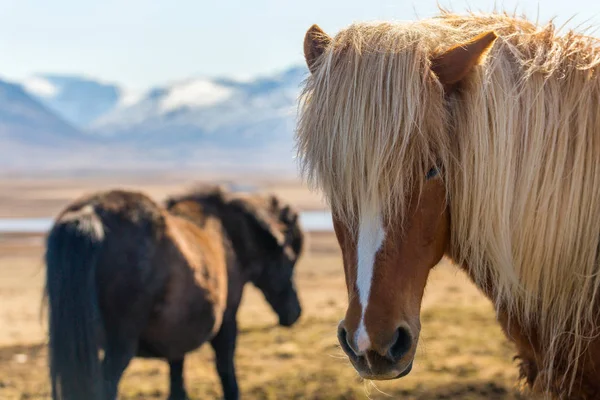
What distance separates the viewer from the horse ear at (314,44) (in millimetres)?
2041

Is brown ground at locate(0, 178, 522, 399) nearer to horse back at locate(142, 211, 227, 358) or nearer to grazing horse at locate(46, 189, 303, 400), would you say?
grazing horse at locate(46, 189, 303, 400)

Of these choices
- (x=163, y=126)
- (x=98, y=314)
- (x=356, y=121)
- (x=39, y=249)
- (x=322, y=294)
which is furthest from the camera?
(x=163, y=126)

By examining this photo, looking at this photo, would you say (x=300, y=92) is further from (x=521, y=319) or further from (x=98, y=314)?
(x=98, y=314)

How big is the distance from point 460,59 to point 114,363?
119 inches

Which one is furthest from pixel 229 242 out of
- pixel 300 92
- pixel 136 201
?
pixel 300 92

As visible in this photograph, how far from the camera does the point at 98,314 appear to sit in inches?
151

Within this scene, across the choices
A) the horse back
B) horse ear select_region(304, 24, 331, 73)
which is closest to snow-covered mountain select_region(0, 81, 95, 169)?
the horse back

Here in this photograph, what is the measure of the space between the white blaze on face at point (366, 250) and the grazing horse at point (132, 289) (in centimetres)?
247

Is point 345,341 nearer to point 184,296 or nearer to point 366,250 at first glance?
point 366,250

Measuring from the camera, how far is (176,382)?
16.7 feet

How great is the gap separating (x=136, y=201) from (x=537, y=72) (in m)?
2.87

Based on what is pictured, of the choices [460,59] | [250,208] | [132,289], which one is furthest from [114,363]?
[460,59]

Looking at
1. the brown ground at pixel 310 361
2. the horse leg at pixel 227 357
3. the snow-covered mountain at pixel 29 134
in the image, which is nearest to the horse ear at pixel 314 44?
the brown ground at pixel 310 361

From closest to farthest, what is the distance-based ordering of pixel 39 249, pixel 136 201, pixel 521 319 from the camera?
pixel 521 319, pixel 136 201, pixel 39 249
